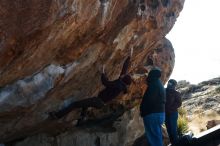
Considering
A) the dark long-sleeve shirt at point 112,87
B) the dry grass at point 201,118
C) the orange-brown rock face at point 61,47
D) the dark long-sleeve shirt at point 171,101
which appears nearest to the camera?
the orange-brown rock face at point 61,47

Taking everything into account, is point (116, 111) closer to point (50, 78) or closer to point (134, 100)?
point (134, 100)

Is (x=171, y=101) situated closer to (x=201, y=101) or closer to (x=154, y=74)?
(x=154, y=74)

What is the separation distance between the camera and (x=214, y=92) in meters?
31.2

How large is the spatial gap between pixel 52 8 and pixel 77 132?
6887 mm

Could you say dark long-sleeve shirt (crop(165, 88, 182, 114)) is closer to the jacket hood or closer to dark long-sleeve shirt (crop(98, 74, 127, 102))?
dark long-sleeve shirt (crop(98, 74, 127, 102))

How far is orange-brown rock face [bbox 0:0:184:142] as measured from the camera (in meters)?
8.19

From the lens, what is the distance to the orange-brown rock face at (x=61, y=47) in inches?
322

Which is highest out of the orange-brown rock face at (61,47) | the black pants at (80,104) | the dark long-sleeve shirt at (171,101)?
the orange-brown rock face at (61,47)

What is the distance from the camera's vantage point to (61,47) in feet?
31.9

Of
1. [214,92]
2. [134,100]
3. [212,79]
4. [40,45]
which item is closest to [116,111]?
[134,100]

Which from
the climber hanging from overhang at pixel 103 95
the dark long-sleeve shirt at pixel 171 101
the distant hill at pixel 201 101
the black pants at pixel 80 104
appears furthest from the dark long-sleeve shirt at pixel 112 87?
the distant hill at pixel 201 101

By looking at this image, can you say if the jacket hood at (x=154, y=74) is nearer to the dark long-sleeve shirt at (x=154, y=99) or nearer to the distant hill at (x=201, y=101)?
the dark long-sleeve shirt at (x=154, y=99)

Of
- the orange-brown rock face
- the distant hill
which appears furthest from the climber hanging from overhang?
the distant hill

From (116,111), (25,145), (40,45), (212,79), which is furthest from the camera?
(212,79)
